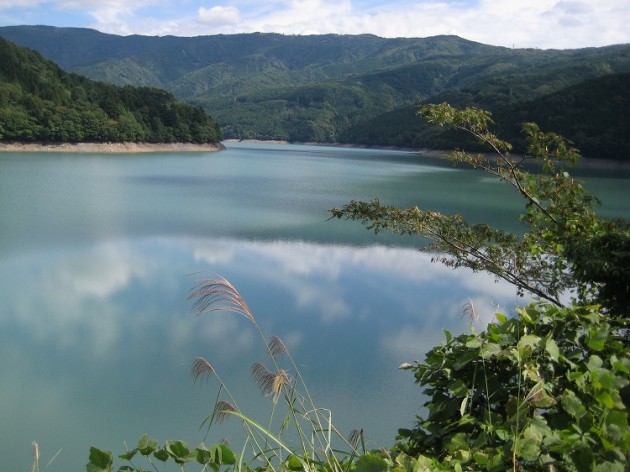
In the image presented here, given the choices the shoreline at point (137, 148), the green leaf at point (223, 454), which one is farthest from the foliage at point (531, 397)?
the shoreline at point (137, 148)

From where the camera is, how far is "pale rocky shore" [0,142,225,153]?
47.6 m

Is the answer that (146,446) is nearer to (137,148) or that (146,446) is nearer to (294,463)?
(294,463)

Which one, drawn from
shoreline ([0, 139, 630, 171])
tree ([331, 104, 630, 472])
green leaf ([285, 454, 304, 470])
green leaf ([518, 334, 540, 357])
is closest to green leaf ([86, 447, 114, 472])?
green leaf ([285, 454, 304, 470])

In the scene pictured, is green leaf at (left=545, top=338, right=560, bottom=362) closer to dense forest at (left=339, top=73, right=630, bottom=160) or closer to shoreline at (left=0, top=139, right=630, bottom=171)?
dense forest at (left=339, top=73, right=630, bottom=160)

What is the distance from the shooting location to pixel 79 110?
5422cm

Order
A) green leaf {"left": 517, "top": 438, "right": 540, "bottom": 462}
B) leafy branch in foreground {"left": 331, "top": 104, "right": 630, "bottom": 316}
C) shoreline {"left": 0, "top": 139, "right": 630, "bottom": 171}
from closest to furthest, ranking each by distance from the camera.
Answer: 1. green leaf {"left": 517, "top": 438, "right": 540, "bottom": 462}
2. leafy branch in foreground {"left": 331, "top": 104, "right": 630, "bottom": 316}
3. shoreline {"left": 0, "top": 139, "right": 630, "bottom": 171}

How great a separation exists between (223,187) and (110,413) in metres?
23.7

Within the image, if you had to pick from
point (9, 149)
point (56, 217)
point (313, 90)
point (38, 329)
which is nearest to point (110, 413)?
point (38, 329)

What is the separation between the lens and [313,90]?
149500 mm

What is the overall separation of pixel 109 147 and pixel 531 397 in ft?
185

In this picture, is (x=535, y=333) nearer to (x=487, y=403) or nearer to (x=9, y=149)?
(x=487, y=403)

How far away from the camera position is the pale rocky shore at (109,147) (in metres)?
47.6

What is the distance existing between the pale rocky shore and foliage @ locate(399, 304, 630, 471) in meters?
50.5

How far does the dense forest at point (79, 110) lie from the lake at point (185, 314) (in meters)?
31.0
